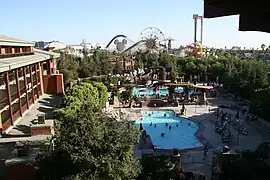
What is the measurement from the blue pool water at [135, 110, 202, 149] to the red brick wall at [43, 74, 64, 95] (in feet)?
24.2

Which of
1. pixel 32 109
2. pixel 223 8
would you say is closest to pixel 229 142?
pixel 32 109

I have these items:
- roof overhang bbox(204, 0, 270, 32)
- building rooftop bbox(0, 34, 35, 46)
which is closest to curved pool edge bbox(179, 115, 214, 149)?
building rooftop bbox(0, 34, 35, 46)

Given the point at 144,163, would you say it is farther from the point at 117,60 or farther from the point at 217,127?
the point at 117,60

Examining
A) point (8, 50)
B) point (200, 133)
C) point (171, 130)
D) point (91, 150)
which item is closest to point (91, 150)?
point (91, 150)

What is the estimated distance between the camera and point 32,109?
61.7 feet

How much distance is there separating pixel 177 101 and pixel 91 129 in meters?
27.6

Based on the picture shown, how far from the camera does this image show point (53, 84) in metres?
24.9

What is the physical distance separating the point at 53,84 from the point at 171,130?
1049 cm

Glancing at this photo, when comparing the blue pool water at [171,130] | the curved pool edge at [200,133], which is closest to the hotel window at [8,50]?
the blue pool water at [171,130]

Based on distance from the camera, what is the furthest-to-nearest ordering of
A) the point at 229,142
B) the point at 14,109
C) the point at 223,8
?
the point at 229,142
the point at 14,109
the point at 223,8

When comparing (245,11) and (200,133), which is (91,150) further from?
(200,133)

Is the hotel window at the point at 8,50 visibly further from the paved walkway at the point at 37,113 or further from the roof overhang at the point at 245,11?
the roof overhang at the point at 245,11

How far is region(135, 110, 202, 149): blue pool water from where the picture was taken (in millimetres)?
22000

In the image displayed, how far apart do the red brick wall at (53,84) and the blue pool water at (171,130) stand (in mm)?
7363
